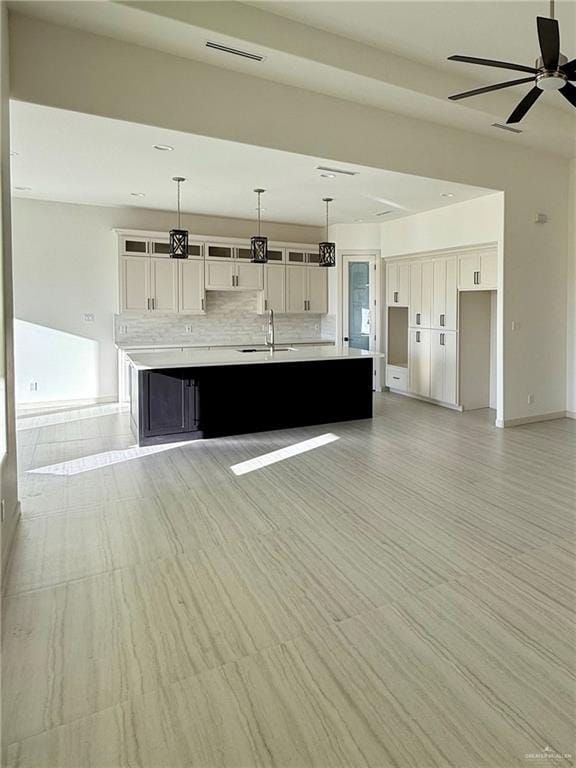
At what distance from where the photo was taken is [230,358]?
20.6 ft

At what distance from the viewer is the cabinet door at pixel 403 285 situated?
8.41 m

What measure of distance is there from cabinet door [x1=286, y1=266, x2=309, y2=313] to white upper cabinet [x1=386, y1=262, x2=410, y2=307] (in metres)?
1.44

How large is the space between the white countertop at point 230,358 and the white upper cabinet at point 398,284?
1.92 meters

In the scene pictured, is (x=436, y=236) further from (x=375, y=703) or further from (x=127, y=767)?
(x=127, y=767)

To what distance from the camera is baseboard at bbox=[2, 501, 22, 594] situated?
113 inches

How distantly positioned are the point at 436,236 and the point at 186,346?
4.16 metres

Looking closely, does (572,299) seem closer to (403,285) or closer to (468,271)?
(468,271)

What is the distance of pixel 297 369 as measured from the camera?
6434mm

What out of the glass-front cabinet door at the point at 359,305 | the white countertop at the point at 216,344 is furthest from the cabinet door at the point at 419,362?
the white countertop at the point at 216,344

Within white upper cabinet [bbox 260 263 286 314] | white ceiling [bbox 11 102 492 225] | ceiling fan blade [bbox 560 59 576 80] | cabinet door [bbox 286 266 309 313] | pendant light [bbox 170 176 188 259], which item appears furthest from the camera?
cabinet door [bbox 286 266 309 313]

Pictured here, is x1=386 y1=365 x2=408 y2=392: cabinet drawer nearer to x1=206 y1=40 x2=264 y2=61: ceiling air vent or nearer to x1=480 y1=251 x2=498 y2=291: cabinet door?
x1=480 y1=251 x2=498 y2=291: cabinet door

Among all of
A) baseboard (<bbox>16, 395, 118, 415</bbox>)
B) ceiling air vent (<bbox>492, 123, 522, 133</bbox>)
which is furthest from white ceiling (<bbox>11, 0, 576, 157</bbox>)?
baseboard (<bbox>16, 395, 118, 415</bbox>)

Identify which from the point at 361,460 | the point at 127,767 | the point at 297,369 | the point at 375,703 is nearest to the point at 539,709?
the point at 375,703

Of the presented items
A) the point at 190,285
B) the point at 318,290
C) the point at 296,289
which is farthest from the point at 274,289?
the point at 190,285
